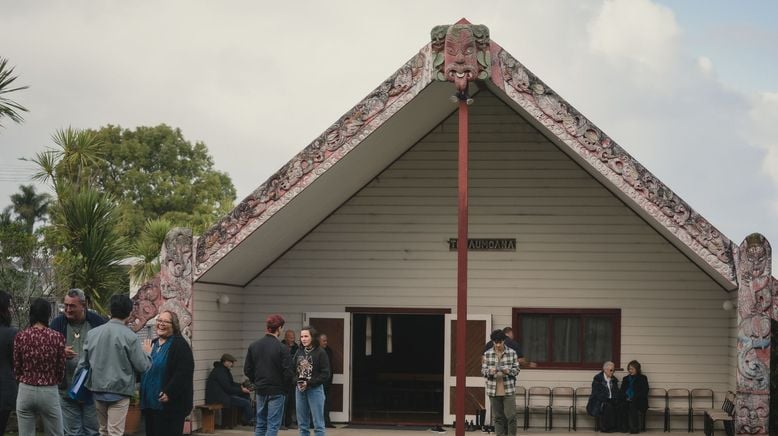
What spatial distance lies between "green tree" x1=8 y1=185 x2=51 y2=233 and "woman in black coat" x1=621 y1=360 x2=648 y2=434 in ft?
193

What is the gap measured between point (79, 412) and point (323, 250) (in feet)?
28.9

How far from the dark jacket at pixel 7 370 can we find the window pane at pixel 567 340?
407 inches

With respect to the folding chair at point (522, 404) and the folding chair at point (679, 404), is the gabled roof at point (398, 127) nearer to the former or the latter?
the folding chair at point (679, 404)

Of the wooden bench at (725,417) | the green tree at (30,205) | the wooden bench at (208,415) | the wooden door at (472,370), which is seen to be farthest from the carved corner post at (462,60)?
the green tree at (30,205)

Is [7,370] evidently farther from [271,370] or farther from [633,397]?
[633,397]

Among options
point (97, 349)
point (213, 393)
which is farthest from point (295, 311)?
point (97, 349)

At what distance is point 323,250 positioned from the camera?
65.3 feet

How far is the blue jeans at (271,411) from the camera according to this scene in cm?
1397

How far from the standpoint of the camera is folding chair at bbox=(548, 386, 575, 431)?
19.1 m

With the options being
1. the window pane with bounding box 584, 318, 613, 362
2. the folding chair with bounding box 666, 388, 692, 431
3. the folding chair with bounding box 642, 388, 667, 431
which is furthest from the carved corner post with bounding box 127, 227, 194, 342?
the folding chair with bounding box 666, 388, 692, 431

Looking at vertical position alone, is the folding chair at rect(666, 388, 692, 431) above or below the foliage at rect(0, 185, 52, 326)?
below

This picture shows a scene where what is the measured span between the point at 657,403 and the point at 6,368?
11310mm

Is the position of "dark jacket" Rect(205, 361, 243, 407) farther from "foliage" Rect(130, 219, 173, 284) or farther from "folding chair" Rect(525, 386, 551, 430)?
"foliage" Rect(130, 219, 173, 284)

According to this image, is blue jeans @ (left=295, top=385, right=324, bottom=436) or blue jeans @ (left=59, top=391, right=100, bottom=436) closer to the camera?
blue jeans @ (left=59, top=391, right=100, bottom=436)
